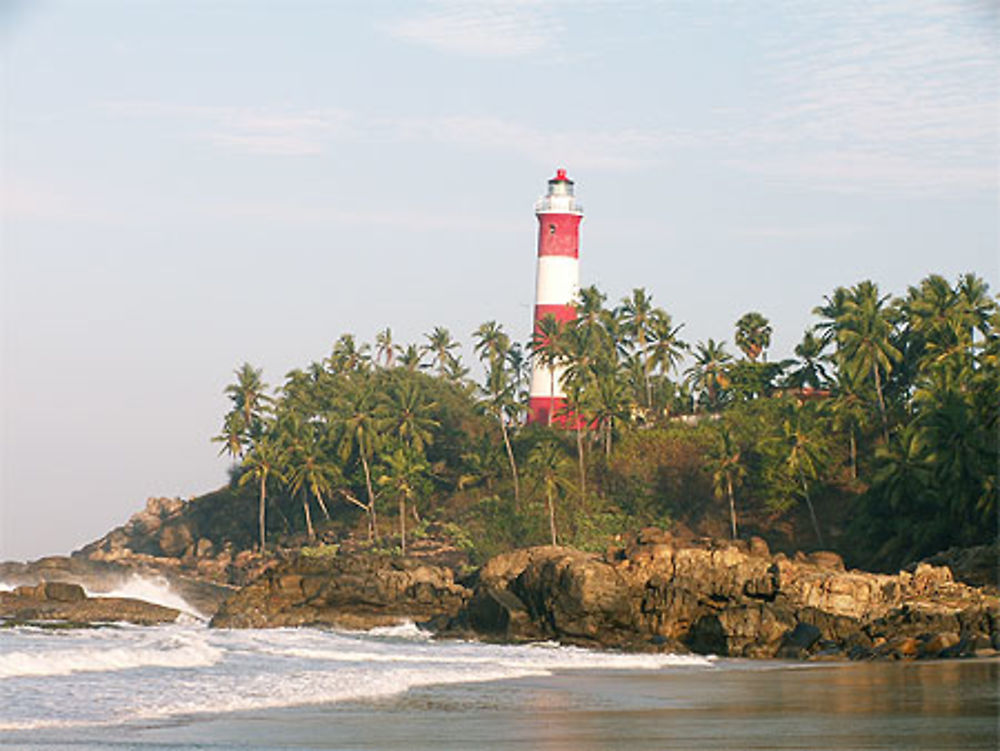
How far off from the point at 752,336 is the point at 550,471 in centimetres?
1863

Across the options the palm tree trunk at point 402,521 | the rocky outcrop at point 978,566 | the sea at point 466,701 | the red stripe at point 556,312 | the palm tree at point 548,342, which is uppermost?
the red stripe at point 556,312

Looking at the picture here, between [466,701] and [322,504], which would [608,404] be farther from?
[466,701]

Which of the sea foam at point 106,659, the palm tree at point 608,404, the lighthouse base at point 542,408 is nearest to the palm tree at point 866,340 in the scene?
the palm tree at point 608,404

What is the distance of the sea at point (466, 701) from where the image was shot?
16.0 m

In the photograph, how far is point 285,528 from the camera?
268 feet

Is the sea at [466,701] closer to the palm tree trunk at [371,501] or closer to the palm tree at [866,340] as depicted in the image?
the palm tree at [866,340]

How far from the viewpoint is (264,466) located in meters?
79.1

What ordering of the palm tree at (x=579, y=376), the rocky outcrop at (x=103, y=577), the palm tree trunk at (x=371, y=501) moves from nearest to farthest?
the rocky outcrop at (x=103, y=577)
the palm tree at (x=579, y=376)
the palm tree trunk at (x=371, y=501)

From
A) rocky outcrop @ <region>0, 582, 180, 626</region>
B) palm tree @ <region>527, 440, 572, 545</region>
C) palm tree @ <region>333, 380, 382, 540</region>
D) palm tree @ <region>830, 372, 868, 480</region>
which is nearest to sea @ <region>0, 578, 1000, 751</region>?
rocky outcrop @ <region>0, 582, 180, 626</region>

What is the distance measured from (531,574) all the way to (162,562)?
38.6m

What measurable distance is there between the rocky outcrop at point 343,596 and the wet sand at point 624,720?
81.8ft

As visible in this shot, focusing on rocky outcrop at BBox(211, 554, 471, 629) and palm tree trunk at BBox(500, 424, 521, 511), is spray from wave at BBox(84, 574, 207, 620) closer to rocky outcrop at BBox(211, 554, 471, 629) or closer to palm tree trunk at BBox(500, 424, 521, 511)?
rocky outcrop at BBox(211, 554, 471, 629)

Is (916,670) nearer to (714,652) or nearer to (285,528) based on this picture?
(714,652)

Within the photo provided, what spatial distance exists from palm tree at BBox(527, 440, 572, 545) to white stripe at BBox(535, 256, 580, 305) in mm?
7312
